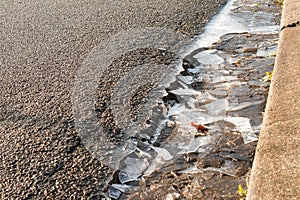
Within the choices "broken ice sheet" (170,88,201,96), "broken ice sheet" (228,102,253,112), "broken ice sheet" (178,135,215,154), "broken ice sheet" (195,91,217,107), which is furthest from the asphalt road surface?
"broken ice sheet" (228,102,253,112)

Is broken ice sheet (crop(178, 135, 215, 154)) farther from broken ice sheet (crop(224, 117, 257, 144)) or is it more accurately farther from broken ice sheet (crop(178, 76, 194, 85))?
broken ice sheet (crop(178, 76, 194, 85))

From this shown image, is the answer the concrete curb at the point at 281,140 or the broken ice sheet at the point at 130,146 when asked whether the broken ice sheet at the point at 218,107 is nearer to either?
the concrete curb at the point at 281,140

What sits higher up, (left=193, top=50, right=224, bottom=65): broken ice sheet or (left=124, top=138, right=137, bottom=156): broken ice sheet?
(left=124, top=138, right=137, bottom=156): broken ice sheet

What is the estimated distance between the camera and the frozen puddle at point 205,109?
225 cm

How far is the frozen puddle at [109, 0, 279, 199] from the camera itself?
2249 mm

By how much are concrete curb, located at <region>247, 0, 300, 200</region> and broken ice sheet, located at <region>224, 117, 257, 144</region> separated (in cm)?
19

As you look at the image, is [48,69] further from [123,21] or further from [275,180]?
[275,180]

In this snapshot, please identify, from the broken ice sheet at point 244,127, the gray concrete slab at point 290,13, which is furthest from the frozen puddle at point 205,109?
the gray concrete slab at point 290,13

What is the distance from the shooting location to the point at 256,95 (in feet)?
9.50

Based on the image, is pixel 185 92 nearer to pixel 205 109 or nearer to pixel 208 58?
pixel 205 109

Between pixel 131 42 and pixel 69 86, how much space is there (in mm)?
1042

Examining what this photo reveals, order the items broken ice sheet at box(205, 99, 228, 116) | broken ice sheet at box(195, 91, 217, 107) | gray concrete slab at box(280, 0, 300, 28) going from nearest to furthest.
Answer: broken ice sheet at box(205, 99, 228, 116)
broken ice sheet at box(195, 91, 217, 107)
gray concrete slab at box(280, 0, 300, 28)

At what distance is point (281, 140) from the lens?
6.57 ft

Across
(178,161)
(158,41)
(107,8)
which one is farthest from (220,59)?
(107,8)
